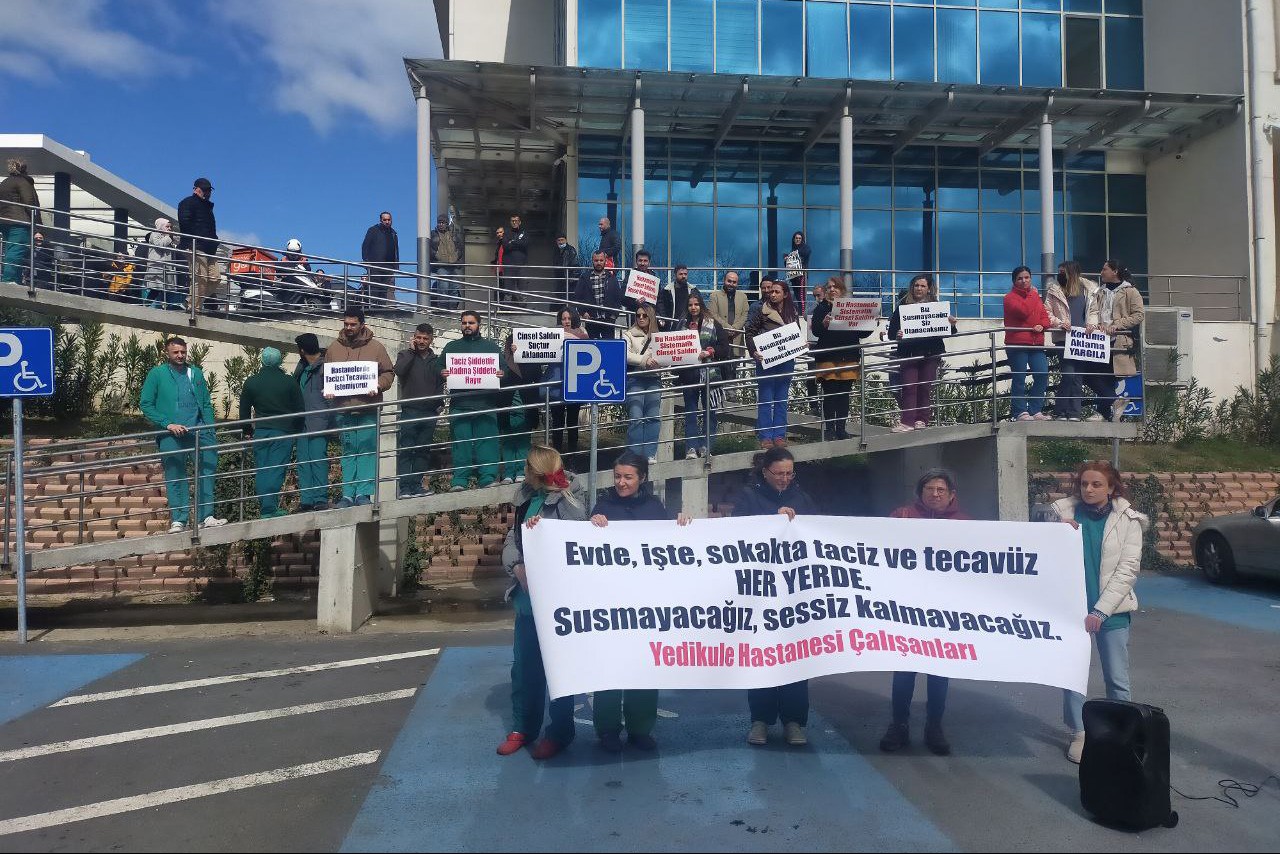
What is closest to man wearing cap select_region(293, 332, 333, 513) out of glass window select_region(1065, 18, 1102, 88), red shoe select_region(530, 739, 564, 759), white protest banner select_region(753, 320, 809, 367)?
white protest banner select_region(753, 320, 809, 367)

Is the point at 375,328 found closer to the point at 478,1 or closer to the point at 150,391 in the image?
the point at 150,391

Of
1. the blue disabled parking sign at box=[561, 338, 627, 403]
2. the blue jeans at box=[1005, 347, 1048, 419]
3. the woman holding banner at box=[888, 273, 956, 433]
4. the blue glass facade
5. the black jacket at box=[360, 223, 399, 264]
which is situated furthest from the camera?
the blue glass facade

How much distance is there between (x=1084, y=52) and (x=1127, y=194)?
11.8ft

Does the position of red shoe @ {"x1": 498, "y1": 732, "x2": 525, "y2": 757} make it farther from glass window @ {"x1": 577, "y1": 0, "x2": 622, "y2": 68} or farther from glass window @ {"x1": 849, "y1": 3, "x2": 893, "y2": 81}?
glass window @ {"x1": 849, "y1": 3, "x2": 893, "y2": 81}

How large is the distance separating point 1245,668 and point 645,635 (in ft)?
18.4

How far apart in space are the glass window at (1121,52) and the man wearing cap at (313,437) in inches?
821

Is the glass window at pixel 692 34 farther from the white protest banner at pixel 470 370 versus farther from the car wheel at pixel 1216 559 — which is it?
the car wheel at pixel 1216 559

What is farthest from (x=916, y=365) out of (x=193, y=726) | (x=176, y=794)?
(x=176, y=794)

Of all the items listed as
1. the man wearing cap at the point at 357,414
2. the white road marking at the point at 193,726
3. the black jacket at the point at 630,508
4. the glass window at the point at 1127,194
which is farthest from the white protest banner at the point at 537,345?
the glass window at the point at 1127,194

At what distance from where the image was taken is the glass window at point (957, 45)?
22.1 meters

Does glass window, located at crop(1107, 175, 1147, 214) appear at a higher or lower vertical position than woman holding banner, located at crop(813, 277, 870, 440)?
higher

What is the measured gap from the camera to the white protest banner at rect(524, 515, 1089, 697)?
212 inches

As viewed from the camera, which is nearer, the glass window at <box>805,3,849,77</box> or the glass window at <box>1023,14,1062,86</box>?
the glass window at <box>805,3,849,77</box>

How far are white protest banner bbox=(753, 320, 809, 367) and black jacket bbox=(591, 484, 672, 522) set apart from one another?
16.2ft
